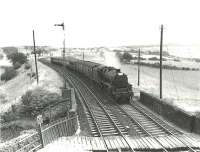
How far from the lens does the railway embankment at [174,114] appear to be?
746 inches

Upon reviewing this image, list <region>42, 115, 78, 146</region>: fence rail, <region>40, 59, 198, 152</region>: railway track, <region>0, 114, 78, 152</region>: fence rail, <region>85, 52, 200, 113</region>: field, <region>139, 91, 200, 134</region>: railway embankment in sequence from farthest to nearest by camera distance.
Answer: <region>85, 52, 200, 113</region>: field, <region>139, 91, 200, 134</region>: railway embankment, <region>40, 59, 198, 152</region>: railway track, <region>42, 115, 78, 146</region>: fence rail, <region>0, 114, 78, 152</region>: fence rail

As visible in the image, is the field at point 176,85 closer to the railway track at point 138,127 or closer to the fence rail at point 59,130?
the railway track at point 138,127

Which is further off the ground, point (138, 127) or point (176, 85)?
point (138, 127)

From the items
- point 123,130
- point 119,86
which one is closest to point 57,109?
point 119,86

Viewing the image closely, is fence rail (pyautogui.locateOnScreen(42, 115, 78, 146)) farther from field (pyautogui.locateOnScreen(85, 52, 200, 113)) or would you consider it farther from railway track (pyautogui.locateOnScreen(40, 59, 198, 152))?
field (pyautogui.locateOnScreen(85, 52, 200, 113))

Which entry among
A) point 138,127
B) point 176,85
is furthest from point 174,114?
point 176,85

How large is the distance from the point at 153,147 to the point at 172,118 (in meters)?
6.29

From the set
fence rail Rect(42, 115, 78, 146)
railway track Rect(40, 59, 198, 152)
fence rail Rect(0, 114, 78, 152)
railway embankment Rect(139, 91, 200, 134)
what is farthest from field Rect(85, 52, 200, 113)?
fence rail Rect(0, 114, 78, 152)

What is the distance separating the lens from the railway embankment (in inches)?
746

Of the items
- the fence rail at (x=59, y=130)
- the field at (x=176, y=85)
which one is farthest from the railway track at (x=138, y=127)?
the field at (x=176, y=85)

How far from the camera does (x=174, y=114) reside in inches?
846

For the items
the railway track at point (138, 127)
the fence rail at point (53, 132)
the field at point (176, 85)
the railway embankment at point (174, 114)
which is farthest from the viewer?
the field at point (176, 85)

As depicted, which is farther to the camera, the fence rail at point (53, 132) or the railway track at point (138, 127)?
the railway track at point (138, 127)

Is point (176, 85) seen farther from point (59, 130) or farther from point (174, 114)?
point (59, 130)
